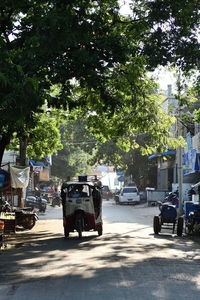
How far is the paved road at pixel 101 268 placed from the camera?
719 cm

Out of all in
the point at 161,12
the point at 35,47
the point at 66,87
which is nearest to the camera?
the point at 35,47

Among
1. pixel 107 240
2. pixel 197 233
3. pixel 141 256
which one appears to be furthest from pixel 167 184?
pixel 141 256

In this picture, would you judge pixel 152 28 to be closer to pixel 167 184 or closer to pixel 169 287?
pixel 169 287

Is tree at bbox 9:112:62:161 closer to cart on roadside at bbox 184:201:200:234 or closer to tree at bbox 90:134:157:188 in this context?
cart on roadside at bbox 184:201:200:234

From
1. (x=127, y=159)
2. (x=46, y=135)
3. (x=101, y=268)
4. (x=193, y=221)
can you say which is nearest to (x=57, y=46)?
(x=101, y=268)

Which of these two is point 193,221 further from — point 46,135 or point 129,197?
point 129,197

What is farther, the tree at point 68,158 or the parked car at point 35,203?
the tree at point 68,158

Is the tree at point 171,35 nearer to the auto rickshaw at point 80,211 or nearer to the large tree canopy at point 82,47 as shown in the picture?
the large tree canopy at point 82,47

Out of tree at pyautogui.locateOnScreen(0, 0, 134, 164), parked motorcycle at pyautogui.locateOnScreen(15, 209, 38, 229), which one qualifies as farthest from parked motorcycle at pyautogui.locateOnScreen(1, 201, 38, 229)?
tree at pyautogui.locateOnScreen(0, 0, 134, 164)

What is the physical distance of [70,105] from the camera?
14.7m

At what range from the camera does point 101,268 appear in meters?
9.39

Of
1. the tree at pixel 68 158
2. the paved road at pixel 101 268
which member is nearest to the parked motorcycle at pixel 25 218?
the paved road at pixel 101 268

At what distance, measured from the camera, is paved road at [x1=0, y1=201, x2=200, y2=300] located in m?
7.19

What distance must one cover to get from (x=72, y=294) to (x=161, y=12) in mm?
9830
